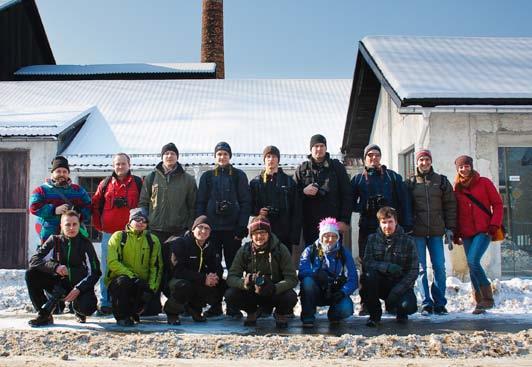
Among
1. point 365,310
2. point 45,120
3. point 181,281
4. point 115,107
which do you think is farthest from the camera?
point 115,107

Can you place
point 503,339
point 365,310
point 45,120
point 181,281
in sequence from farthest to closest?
point 45,120 → point 365,310 → point 181,281 → point 503,339

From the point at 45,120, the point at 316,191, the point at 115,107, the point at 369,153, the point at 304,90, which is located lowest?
the point at 316,191

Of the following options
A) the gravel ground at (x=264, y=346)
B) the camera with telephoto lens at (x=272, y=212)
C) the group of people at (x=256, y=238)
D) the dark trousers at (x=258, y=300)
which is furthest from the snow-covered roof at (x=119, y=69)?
the gravel ground at (x=264, y=346)

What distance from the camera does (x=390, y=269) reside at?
211 inches

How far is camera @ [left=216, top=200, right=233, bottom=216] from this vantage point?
19.3 feet

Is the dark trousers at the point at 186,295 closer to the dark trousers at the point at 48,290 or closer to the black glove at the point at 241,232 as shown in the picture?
the black glove at the point at 241,232

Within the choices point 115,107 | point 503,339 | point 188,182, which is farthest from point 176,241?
point 115,107

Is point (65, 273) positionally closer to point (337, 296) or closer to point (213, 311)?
point (213, 311)

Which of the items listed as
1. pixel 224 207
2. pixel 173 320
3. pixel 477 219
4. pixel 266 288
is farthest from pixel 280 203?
pixel 477 219

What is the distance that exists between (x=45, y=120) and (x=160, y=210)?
6652 millimetres

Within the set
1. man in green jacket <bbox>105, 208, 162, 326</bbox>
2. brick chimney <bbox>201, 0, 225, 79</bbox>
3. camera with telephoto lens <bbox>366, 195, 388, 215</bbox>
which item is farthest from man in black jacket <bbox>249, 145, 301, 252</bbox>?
brick chimney <bbox>201, 0, 225, 79</bbox>

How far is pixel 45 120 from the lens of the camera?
11500 millimetres

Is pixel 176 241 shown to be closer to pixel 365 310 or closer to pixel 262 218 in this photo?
pixel 262 218

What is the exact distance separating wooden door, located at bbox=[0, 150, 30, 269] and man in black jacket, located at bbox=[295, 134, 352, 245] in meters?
7.13
